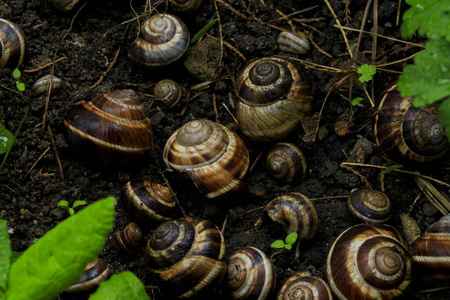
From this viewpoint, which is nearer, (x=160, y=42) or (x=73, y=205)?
(x=73, y=205)

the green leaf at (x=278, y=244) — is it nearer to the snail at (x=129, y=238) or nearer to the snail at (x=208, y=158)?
the snail at (x=208, y=158)

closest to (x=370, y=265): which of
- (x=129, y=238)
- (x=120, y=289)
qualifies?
(x=120, y=289)

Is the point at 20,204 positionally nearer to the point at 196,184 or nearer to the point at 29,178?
the point at 29,178

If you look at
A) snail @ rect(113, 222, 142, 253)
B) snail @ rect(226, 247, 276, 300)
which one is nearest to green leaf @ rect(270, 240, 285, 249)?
snail @ rect(226, 247, 276, 300)

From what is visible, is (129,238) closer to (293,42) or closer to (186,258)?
(186,258)

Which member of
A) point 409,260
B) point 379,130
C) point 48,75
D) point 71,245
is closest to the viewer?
point 71,245

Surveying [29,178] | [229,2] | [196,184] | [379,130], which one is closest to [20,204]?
[29,178]
